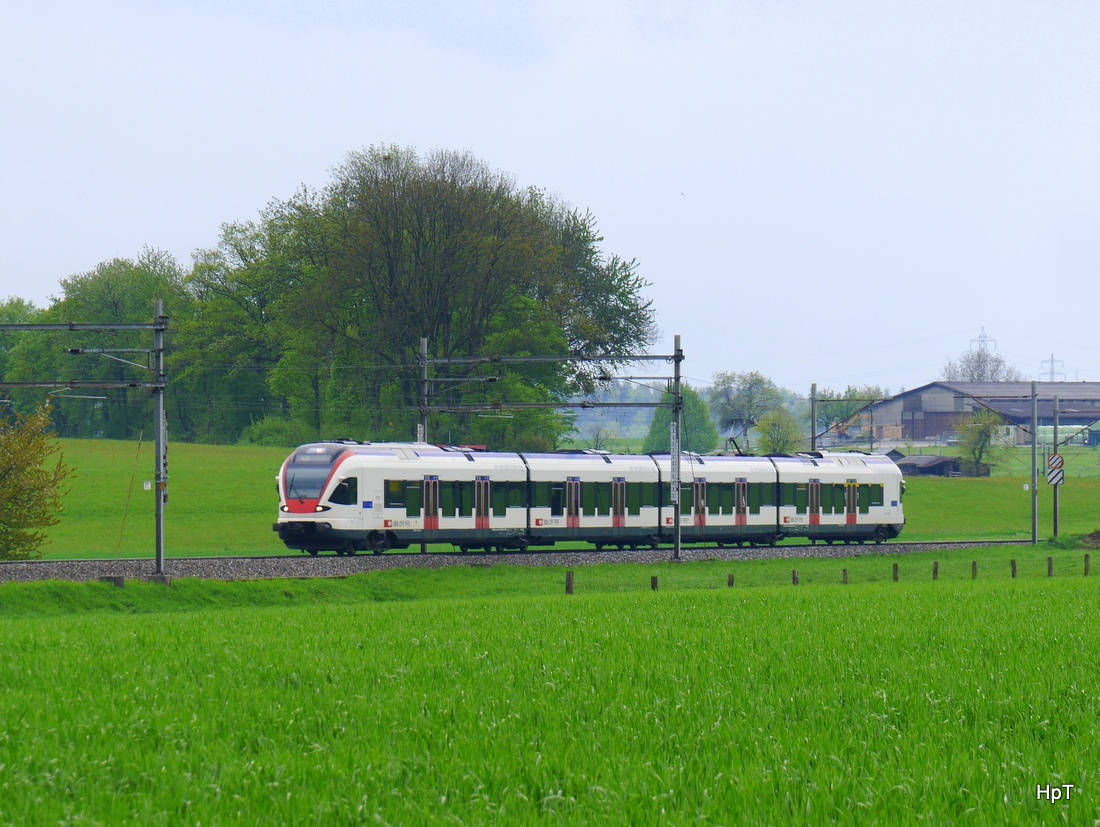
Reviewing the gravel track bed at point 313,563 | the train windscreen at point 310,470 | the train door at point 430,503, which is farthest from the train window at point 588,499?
the train windscreen at point 310,470

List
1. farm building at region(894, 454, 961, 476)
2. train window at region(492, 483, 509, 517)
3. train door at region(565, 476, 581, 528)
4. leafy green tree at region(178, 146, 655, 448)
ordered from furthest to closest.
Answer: farm building at region(894, 454, 961, 476), leafy green tree at region(178, 146, 655, 448), train door at region(565, 476, 581, 528), train window at region(492, 483, 509, 517)

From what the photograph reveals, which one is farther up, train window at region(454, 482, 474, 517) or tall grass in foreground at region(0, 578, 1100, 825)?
train window at region(454, 482, 474, 517)

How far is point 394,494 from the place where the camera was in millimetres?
35438

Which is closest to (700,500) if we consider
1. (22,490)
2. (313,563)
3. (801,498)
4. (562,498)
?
(801,498)

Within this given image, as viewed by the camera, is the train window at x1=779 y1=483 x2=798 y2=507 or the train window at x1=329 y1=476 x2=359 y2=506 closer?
the train window at x1=329 y1=476 x2=359 y2=506

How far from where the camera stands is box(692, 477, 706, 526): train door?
140 feet

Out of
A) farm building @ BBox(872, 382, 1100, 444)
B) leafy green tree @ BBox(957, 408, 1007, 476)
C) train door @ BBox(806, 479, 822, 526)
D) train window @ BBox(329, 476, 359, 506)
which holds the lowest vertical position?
train door @ BBox(806, 479, 822, 526)

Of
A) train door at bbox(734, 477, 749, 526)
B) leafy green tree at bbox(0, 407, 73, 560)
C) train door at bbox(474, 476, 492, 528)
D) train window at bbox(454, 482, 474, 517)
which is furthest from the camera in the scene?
train door at bbox(734, 477, 749, 526)

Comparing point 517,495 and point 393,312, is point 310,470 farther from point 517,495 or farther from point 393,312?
point 393,312

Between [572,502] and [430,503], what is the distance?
5884 millimetres

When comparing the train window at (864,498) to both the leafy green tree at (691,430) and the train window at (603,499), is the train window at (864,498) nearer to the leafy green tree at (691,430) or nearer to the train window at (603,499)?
the train window at (603,499)

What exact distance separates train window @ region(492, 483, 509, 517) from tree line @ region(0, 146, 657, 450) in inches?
685

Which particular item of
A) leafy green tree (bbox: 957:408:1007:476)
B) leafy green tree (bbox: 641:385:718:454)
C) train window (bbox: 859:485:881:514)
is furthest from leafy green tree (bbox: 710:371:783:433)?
train window (bbox: 859:485:881:514)

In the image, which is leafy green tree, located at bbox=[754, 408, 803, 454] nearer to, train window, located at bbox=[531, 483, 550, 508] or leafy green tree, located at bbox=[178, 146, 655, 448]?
leafy green tree, located at bbox=[178, 146, 655, 448]
